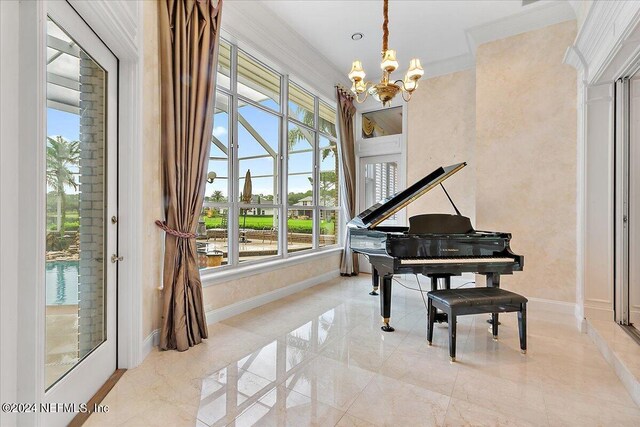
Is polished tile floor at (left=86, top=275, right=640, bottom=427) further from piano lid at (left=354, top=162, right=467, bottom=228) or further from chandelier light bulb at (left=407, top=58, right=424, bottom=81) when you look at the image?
chandelier light bulb at (left=407, top=58, right=424, bottom=81)

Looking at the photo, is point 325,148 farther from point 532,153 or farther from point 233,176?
point 532,153

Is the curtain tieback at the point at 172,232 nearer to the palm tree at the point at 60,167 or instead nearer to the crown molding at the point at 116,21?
the palm tree at the point at 60,167

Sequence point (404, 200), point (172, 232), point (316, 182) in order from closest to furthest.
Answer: point (172, 232)
point (404, 200)
point (316, 182)

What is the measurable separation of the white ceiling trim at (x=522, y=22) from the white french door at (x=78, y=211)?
418 centimetres

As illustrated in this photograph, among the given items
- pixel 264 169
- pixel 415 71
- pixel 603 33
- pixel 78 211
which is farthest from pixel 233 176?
pixel 603 33

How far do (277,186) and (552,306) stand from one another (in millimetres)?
3711

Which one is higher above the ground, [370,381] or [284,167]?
[284,167]

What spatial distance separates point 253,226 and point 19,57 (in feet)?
9.22

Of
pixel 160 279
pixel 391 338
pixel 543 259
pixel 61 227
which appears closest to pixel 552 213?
pixel 543 259

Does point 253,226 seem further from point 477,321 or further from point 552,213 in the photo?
point 552,213

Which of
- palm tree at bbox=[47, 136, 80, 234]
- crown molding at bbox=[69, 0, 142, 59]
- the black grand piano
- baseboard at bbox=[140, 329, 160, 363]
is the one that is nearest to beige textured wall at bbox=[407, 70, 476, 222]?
the black grand piano

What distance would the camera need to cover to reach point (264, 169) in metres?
3.97

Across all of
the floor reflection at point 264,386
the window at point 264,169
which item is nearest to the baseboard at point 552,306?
the floor reflection at point 264,386

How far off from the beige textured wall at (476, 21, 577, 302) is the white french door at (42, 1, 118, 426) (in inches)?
158
